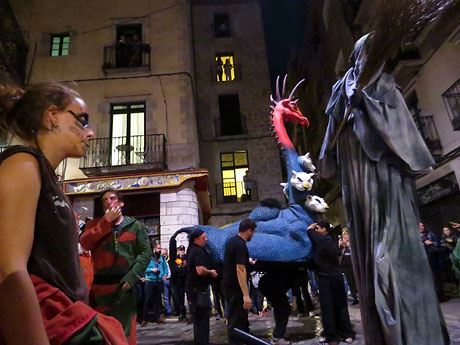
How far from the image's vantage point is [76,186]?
11133 mm

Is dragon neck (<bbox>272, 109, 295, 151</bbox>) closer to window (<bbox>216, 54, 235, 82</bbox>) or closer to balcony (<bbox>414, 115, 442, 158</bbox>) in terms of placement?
balcony (<bbox>414, 115, 442, 158</bbox>)

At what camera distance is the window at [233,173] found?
16109 millimetres

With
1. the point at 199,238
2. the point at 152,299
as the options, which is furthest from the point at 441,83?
the point at 152,299

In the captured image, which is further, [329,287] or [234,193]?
[234,193]

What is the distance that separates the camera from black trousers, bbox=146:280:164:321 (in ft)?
25.4

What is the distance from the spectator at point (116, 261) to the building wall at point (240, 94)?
1226 cm

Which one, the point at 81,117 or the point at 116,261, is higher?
the point at 81,117

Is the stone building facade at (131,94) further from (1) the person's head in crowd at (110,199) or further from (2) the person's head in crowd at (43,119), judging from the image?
(2) the person's head in crowd at (43,119)

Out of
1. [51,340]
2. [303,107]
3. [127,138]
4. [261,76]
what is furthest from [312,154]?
[51,340]

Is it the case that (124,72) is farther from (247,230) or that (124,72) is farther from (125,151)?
(247,230)

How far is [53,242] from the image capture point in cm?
96

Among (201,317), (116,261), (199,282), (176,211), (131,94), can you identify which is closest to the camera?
(116,261)

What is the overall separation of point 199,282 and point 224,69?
1528cm

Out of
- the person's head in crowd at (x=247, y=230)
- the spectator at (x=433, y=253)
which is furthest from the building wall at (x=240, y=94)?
the person's head in crowd at (x=247, y=230)
